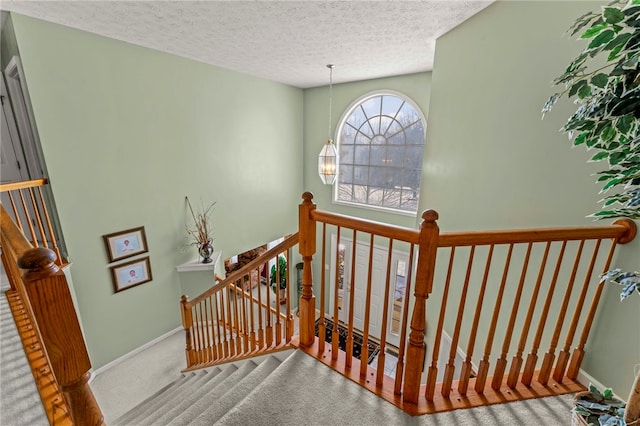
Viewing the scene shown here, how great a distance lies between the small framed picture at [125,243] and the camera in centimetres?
308

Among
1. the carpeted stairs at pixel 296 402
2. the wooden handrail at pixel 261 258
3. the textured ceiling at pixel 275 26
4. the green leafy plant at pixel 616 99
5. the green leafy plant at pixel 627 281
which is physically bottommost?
the carpeted stairs at pixel 296 402

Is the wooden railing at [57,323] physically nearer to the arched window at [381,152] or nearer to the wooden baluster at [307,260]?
the wooden baluster at [307,260]

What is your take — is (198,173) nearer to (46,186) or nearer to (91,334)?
(46,186)

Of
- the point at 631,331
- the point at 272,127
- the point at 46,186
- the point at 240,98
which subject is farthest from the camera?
the point at 272,127

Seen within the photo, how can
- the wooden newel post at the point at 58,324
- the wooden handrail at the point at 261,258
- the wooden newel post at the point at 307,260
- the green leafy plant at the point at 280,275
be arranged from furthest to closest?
the green leafy plant at the point at 280,275 < the wooden handrail at the point at 261,258 < the wooden newel post at the point at 307,260 < the wooden newel post at the point at 58,324

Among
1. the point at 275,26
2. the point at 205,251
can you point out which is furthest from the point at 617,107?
the point at 205,251

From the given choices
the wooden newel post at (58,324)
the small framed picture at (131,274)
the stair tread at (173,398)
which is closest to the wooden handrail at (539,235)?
the wooden newel post at (58,324)

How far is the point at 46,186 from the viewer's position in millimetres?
2646

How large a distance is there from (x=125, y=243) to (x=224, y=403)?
104 inches

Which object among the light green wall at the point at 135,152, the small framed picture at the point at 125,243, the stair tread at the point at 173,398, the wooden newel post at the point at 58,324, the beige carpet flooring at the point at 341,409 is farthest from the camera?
the small framed picture at the point at 125,243

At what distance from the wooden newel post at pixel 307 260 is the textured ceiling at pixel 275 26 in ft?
5.80

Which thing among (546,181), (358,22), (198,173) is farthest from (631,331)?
(198,173)

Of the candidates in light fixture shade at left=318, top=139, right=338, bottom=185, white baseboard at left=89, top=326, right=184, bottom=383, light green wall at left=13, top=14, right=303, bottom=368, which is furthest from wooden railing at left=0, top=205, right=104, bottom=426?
light fixture shade at left=318, top=139, right=338, bottom=185

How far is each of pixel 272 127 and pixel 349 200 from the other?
6.56 feet
